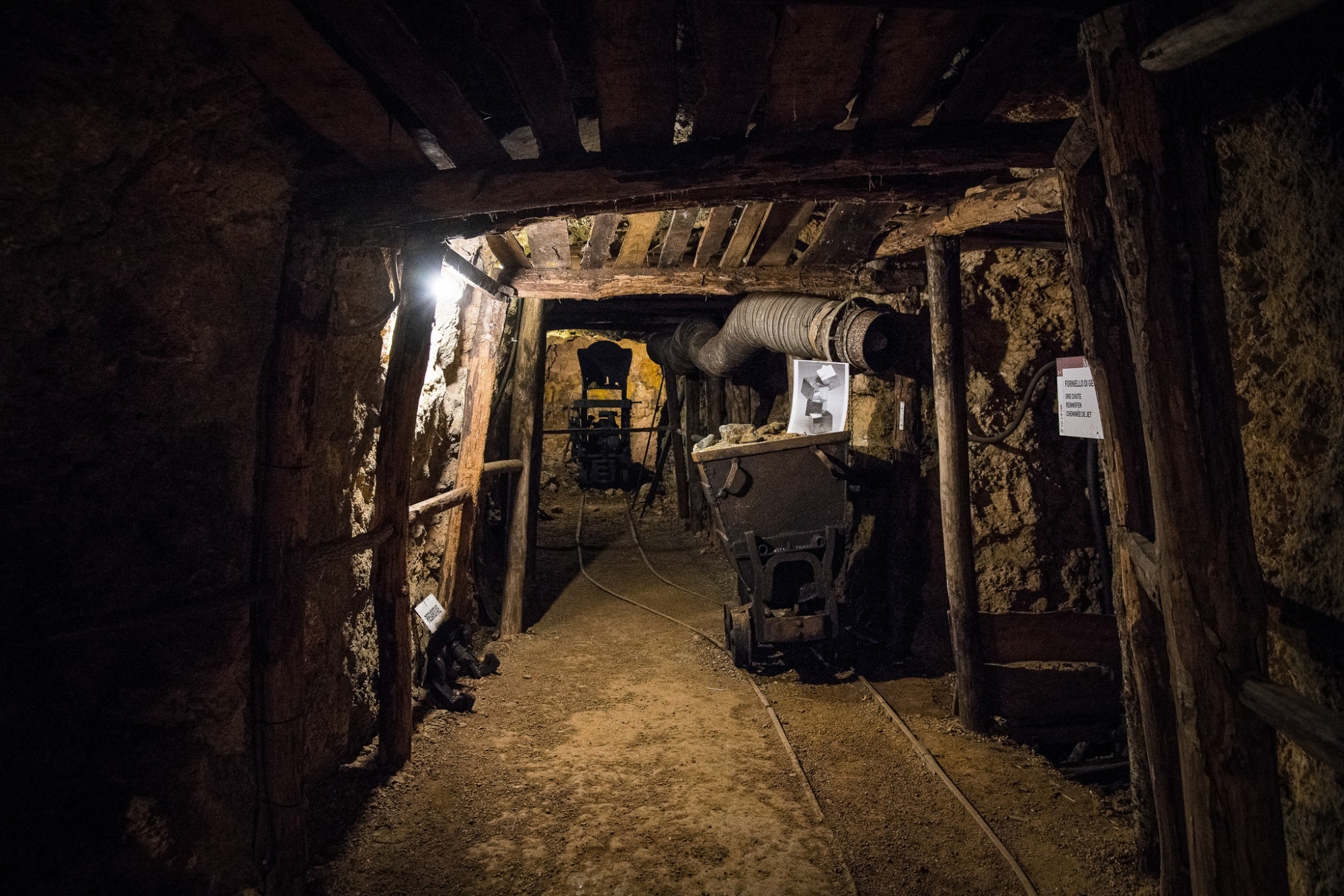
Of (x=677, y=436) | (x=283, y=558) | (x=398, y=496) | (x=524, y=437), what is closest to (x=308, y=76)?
(x=283, y=558)

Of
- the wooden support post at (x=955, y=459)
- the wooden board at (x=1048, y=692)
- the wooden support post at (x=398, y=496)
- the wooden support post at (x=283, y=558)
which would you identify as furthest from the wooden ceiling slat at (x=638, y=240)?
the wooden board at (x=1048, y=692)

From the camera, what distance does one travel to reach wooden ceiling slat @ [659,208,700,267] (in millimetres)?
4359

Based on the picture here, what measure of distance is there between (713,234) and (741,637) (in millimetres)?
3117

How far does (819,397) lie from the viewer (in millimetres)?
5867

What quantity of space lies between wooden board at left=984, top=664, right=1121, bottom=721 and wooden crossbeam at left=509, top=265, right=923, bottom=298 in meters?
3.01

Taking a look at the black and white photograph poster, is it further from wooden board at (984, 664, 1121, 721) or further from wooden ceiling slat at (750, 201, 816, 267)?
wooden board at (984, 664, 1121, 721)

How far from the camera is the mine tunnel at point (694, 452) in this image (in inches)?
69.1

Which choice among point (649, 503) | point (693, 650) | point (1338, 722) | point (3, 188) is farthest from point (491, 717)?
point (649, 503)

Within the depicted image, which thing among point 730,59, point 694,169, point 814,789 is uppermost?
point 730,59

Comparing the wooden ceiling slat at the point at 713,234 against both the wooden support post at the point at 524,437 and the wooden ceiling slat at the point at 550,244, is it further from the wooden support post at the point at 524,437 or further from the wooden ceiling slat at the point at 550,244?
the wooden support post at the point at 524,437

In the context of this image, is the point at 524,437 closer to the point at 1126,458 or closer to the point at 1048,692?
the point at 1048,692

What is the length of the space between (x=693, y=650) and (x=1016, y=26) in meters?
4.87

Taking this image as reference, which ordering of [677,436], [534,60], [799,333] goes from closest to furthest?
[534,60], [799,333], [677,436]

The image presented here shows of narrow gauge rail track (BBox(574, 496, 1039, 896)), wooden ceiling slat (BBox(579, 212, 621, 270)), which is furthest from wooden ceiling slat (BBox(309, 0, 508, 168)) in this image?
narrow gauge rail track (BBox(574, 496, 1039, 896))
